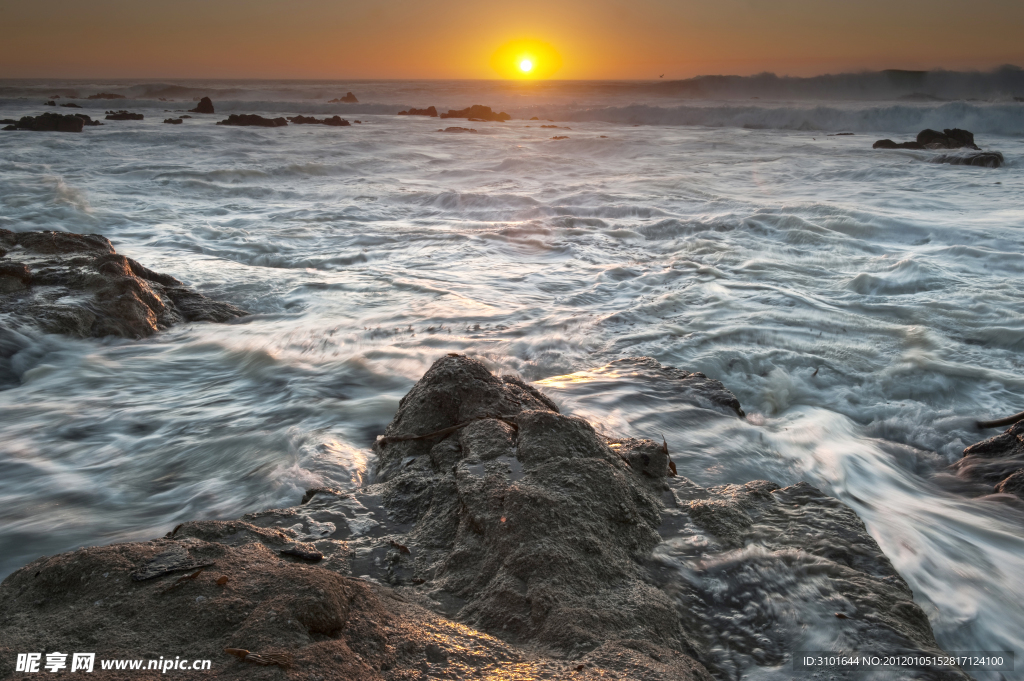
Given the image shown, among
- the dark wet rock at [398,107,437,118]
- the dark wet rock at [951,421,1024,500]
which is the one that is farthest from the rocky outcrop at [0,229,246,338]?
the dark wet rock at [398,107,437,118]

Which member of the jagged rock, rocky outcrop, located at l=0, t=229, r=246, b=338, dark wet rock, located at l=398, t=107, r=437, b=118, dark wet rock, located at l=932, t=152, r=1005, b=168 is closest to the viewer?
rocky outcrop, located at l=0, t=229, r=246, b=338

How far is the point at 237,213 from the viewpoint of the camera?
30.5 feet

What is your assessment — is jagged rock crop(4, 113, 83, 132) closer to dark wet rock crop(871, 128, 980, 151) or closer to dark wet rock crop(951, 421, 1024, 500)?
dark wet rock crop(951, 421, 1024, 500)

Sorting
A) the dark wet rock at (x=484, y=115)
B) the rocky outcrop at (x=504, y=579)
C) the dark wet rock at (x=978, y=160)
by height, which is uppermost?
the dark wet rock at (x=484, y=115)

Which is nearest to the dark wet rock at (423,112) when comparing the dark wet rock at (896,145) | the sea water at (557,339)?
the dark wet rock at (896,145)

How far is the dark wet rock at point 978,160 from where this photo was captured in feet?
44.9

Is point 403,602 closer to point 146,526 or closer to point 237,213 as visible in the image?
point 146,526

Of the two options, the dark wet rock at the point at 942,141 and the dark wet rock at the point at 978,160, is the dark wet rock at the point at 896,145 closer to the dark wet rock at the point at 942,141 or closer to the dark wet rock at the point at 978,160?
the dark wet rock at the point at 942,141

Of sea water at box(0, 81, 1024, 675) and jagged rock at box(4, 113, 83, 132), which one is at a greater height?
jagged rock at box(4, 113, 83, 132)

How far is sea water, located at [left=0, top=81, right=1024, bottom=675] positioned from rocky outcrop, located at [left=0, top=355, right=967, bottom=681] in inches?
21.7

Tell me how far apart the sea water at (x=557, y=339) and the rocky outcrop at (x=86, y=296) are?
0.50 feet

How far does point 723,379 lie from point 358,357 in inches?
95.0

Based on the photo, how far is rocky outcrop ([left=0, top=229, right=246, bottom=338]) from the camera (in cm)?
387

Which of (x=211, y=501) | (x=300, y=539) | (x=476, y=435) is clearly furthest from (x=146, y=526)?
(x=476, y=435)
